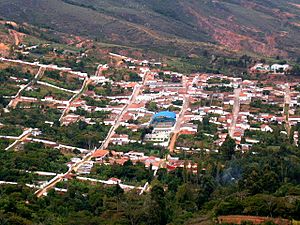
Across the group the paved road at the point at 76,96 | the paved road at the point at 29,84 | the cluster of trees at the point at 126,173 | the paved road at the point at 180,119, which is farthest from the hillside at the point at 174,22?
the cluster of trees at the point at 126,173

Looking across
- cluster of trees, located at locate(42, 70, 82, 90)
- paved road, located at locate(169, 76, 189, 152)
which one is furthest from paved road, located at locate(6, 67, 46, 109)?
paved road, located at locate(169, 76, 189, 152)

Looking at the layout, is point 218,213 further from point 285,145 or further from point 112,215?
point 285,145

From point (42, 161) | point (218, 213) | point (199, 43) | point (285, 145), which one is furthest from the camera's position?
point (199, 43)

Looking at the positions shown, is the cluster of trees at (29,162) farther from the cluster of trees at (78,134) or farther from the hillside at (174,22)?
the hillside at (174,22)

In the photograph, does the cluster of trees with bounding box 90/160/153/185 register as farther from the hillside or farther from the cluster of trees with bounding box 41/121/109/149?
the hillside

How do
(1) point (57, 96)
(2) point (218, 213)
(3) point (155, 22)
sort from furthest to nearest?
(3) point (155, 22) → (1) point (57, 96) → (2) point (218, 213)

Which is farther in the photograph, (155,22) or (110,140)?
(155,22)

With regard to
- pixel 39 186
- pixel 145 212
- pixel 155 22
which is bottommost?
pixel 155 22

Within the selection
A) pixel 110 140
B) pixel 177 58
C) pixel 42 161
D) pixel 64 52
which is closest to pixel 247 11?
pixel 177 58
